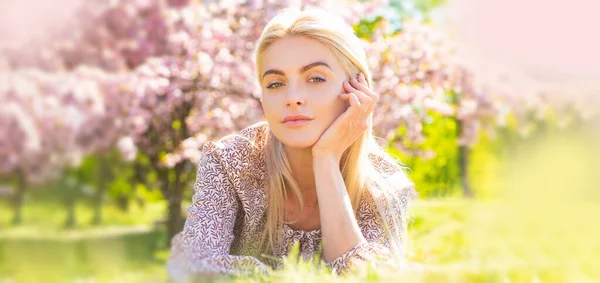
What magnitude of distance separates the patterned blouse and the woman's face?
0.83ft

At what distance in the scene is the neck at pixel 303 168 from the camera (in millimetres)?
2715

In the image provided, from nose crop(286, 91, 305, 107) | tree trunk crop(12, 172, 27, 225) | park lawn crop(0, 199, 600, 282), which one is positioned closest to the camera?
park lawn crop(0, 199, 600, 282)

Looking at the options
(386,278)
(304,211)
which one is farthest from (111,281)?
(304,211)

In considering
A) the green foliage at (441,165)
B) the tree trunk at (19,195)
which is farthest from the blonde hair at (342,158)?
the green foliage at (441,165)

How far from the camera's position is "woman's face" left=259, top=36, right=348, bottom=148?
251 centimetres

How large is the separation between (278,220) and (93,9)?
901 centimetres

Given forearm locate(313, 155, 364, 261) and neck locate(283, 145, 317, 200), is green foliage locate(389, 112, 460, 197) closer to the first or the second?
neck locate(283, 145, 317, 200)

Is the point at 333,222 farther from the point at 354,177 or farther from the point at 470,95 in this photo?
the point at 470,95

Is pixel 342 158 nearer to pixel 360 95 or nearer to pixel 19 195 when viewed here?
pixel 360 95

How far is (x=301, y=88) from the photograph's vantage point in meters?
2.50

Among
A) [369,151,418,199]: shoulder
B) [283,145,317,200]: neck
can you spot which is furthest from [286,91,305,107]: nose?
[369,151,418,199]: shoulder

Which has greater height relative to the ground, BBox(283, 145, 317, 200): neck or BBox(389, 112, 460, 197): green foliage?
BBox(283, 145, 317, 200): neck

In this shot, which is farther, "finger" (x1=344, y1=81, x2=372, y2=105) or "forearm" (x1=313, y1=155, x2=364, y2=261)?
"finger" (x1=344, y1=81, x2=372, y2=105)

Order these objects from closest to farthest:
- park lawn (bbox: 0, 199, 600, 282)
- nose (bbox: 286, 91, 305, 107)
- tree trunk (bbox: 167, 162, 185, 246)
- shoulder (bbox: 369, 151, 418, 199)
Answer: park lawn (bbox: 0, 199, 600, 282), nose (bbox: 286, 91, 305, 107), shoulder (bbox: 369, 151, 418, 199), tree trunk (bbox: 167, 162, 185, 246)
